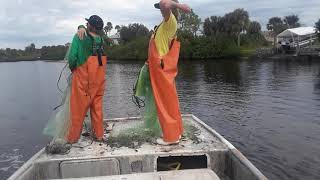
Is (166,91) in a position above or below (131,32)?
below

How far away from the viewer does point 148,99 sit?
343 inches

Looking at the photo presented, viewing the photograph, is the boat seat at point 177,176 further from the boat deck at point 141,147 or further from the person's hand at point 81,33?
the person's hand at point 81,33

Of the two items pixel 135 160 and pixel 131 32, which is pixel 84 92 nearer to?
pixel 135 160

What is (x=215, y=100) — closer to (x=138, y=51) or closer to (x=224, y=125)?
(x=224, y=125)

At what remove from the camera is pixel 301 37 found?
77.1 m

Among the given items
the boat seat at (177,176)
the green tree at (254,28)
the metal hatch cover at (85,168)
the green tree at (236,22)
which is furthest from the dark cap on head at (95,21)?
the green tree at (254,28)

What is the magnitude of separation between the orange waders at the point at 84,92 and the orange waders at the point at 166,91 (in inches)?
40.3

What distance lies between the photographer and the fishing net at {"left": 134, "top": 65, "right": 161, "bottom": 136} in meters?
8.59

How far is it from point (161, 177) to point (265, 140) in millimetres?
9297

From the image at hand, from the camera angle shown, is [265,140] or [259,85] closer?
[265,140]

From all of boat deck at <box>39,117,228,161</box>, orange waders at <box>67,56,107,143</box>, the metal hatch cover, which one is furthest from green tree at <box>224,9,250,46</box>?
the metal hatch cover

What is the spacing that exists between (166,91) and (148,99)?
90cm

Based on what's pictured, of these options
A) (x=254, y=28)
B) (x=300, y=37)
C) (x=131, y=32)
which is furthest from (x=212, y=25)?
(x=131, y=32)

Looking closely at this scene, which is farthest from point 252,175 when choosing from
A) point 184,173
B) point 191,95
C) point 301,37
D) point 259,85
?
point 301,37
